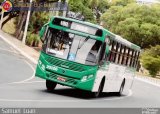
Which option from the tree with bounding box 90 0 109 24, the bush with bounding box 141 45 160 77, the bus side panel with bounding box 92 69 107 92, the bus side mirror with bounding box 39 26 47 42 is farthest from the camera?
the tree with bounding box 90 0 109 24

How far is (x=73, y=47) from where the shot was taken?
1966cm

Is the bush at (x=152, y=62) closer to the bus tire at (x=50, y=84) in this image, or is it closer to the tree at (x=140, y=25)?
the tree at (x=140, y=25)

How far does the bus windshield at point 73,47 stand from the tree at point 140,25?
70.5 metres

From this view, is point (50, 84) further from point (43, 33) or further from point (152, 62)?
point (152, 62)

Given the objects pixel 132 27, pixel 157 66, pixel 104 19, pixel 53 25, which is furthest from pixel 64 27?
pixel 104 19

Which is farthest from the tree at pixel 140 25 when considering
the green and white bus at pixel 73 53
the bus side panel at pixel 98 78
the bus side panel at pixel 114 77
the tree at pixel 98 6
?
the green and white bus at pixel 73 53

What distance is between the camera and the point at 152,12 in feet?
309

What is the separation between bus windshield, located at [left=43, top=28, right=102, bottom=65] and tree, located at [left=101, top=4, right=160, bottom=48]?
231 feet

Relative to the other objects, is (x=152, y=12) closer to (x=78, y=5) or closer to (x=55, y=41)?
(x=78, y=5)

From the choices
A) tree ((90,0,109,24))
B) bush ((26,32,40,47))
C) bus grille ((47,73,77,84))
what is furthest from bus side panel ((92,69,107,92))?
tree ((90,0,109,24))

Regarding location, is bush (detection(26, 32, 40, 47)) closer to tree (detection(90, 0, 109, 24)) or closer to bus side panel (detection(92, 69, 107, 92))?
bus side panel (detection(92, 69, 107, 92))

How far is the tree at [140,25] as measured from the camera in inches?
3595

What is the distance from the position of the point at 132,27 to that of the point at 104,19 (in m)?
13.8

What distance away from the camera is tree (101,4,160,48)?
91.3m
